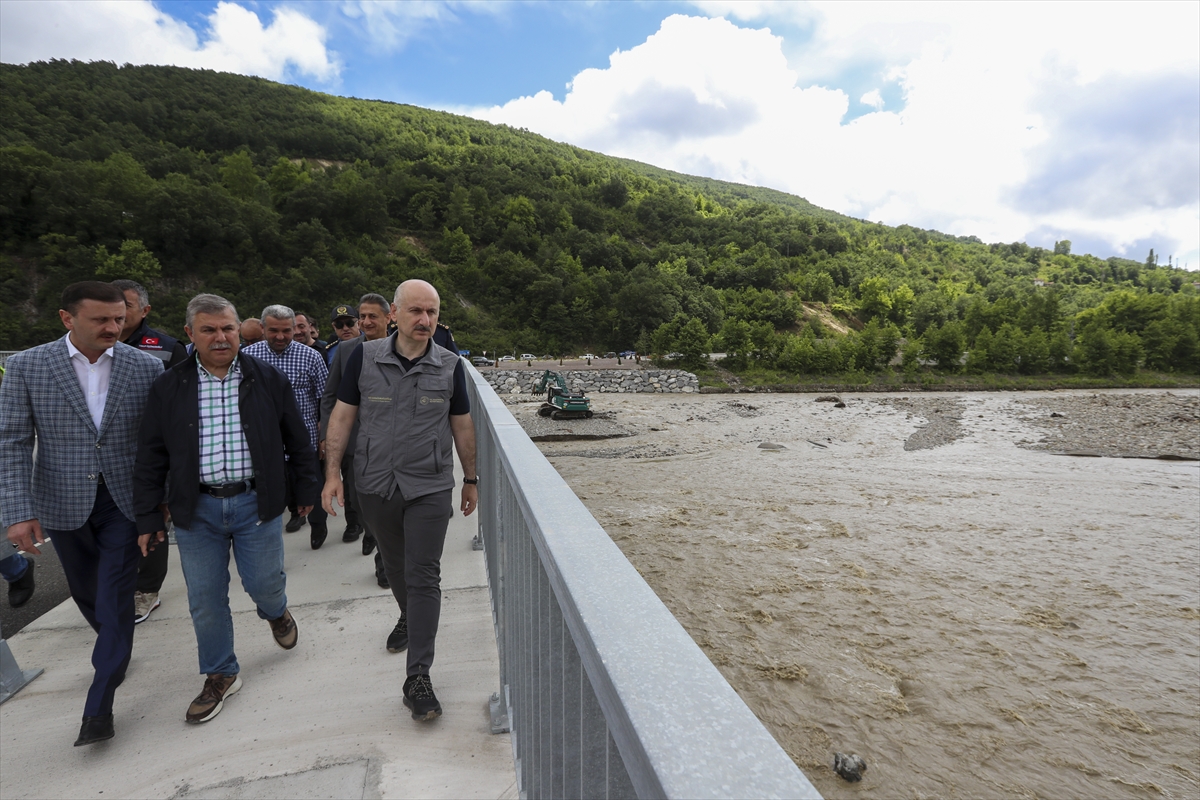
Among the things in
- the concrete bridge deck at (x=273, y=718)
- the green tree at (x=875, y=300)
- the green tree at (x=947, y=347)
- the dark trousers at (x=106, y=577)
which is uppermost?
the green tree at (x=875, y=300)

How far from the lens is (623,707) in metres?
0.60

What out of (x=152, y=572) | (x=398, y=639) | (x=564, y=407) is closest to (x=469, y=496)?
(x=398, y=639)

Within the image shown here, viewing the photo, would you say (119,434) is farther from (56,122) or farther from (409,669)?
(56,122)

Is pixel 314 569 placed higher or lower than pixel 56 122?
lower

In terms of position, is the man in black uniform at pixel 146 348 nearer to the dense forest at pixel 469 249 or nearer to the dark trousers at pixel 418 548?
the dark trousers at pixel 418 548

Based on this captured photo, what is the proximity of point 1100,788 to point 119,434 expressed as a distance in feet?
25.5

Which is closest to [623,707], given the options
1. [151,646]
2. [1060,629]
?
[151,646]

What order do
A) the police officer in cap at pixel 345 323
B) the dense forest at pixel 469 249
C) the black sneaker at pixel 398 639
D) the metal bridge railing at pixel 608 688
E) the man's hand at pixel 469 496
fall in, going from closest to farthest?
the metal bridge railing at pixel 608 688, the man's hand at pixel 469 496, the black sneaker at pixel 398 639, the police officer in cap at pixel 345 323, the dense forest at pixel 469 249

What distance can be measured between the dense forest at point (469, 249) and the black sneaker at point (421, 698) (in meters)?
48.8

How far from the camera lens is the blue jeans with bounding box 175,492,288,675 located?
2711mm

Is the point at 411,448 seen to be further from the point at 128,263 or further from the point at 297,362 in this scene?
the point at 128,263

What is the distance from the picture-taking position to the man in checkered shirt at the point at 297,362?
14.5 ft

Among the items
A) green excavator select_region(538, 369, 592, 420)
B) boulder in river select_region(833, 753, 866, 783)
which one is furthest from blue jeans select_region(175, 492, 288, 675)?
green excavator select_region(538, 369, 592, 420)

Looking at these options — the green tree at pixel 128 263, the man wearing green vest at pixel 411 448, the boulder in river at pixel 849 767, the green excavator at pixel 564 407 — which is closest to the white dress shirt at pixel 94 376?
the man wearing green vest at pixel 411 448
